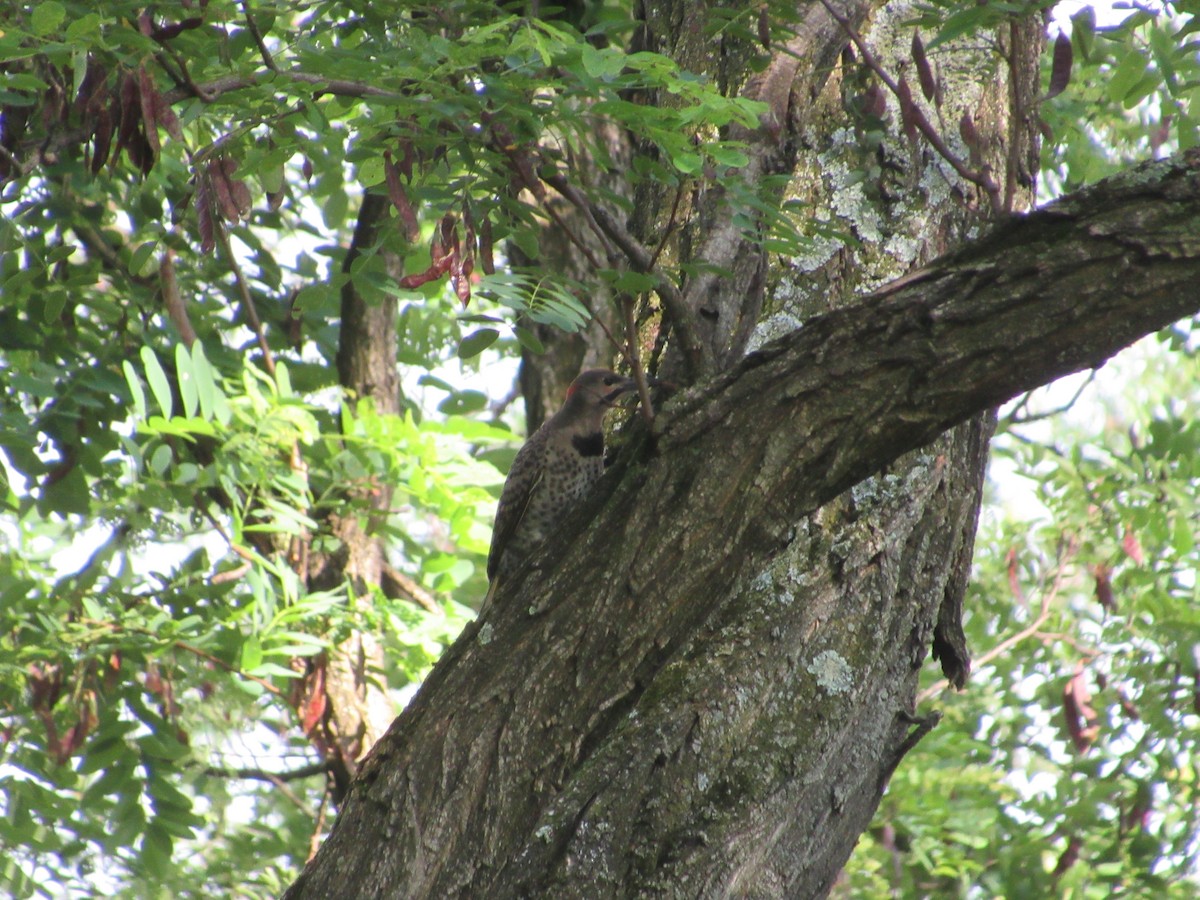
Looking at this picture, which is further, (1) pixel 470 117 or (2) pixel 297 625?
(2) pixel 297 625

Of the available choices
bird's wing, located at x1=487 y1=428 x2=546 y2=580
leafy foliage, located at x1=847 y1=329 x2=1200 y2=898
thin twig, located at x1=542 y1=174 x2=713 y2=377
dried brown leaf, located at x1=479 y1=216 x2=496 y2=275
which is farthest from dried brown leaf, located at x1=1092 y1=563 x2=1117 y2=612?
dried brown leaf, located at x1=479 y1=216 x2=496 y2=275

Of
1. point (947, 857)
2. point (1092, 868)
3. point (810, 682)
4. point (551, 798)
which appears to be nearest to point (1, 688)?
point (551, 798)

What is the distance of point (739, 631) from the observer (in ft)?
8.10

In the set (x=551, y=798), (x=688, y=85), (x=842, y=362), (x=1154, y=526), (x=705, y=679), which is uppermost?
(x=1154, y=526)

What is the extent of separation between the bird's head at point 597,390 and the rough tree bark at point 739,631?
5.25 ft

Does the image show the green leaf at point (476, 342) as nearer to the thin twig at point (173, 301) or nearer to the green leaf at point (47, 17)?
the green leaf at point (47, 17)

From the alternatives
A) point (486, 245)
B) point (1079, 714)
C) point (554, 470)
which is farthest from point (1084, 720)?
point (486, 245)

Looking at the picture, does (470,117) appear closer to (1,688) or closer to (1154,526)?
(1,688)

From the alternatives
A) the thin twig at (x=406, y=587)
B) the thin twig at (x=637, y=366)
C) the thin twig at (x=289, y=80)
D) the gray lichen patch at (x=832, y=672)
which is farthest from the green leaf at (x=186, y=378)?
the gray lichen patch at (x=832, y=672)

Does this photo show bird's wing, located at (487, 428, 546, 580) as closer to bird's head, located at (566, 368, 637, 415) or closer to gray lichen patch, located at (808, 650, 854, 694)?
bird's head, located at (566, 368, 637, 415)

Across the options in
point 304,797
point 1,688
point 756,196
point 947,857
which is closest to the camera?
point 756,196

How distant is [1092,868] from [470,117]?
15.1 ft

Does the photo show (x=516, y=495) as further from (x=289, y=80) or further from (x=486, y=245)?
(x=289, y=80)

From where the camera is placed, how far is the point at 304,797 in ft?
25.5
